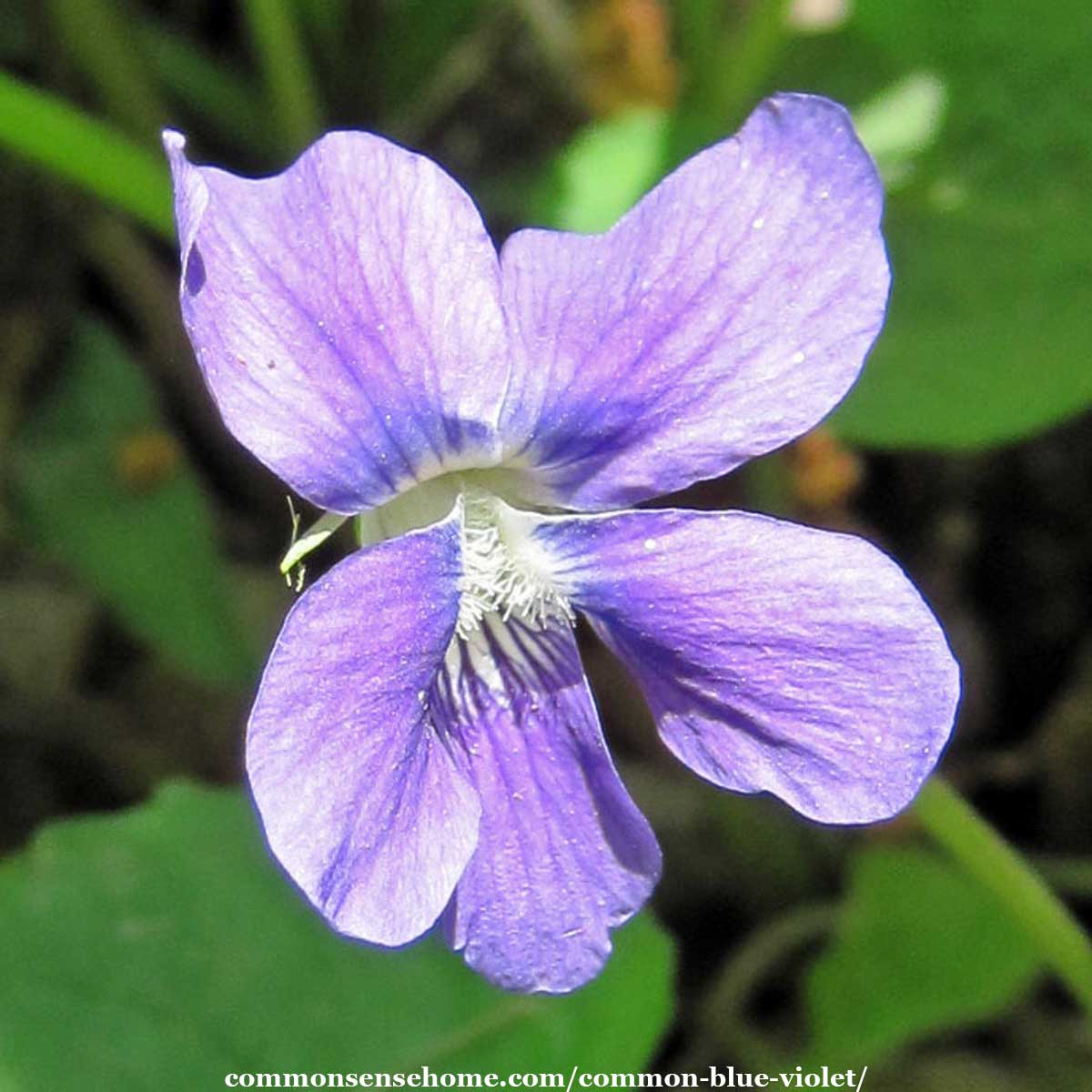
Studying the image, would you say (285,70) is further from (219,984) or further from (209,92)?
(219,984)

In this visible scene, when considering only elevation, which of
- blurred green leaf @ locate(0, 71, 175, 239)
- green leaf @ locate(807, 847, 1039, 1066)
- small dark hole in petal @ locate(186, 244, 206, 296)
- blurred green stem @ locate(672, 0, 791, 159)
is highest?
small dark hole in petal @ locate(186, 244, 206, 296)

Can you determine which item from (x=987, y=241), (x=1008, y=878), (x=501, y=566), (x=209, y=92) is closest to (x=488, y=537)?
(x=501, y=566)

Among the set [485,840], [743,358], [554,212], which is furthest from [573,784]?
[554,212]

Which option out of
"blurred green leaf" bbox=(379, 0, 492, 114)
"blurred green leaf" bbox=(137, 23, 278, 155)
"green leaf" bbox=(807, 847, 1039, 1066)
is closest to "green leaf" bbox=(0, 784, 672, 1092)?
"green leaf" bbox=(807, 847, 1039, 1066)

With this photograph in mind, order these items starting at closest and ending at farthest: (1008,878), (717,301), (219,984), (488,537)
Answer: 1. (717,301)
2. (488,537)
3. (1008,878)
4. (219,984)

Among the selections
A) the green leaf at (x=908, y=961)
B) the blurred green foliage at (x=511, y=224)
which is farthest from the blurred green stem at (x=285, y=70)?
the green leaf at (x=908, y=961)

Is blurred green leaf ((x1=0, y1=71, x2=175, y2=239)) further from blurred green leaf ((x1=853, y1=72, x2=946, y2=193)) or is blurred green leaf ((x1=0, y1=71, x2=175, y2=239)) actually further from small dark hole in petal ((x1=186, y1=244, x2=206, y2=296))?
blurred green leaf ((x1=853, y1=72, x2=946, y2=193))

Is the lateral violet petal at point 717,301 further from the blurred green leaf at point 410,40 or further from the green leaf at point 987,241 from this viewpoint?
the blurred green leaf at point 410,40
